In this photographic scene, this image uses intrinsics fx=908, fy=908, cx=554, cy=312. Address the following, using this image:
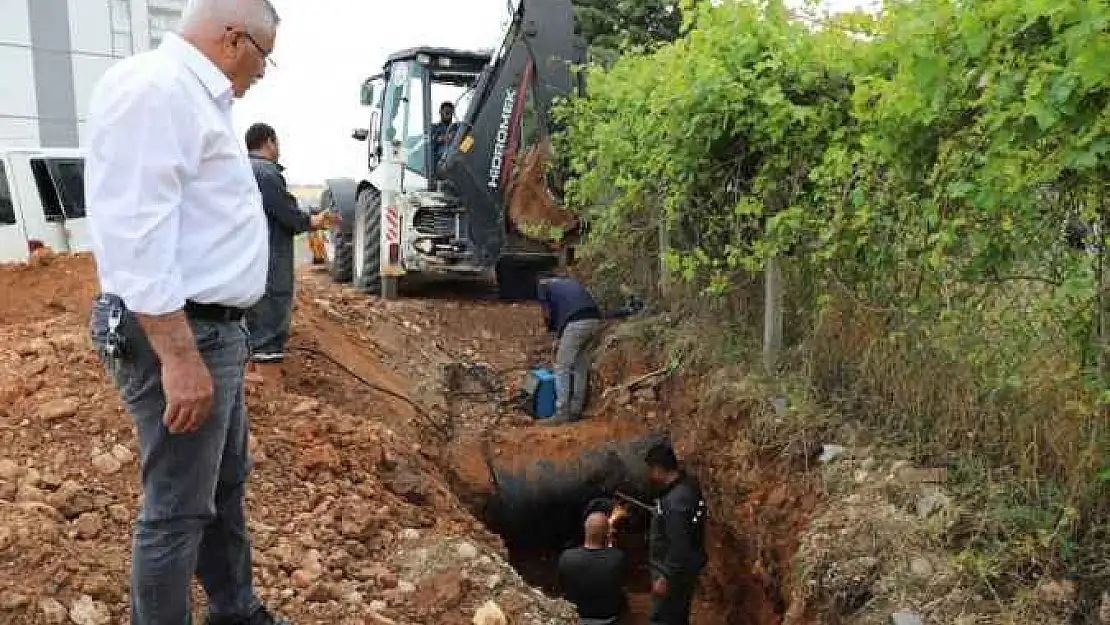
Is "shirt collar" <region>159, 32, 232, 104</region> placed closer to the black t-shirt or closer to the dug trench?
the dug trench

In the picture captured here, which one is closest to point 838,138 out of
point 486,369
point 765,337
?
point 765,337

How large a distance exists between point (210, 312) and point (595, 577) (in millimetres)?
3551

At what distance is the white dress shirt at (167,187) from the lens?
213 centimetres

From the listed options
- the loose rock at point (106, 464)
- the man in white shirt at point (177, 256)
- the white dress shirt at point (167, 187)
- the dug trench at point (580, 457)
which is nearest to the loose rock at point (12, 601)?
the man in white shirt at point (177, 256)

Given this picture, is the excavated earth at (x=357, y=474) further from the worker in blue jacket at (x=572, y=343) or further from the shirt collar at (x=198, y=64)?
the shirt collar at (x=198, y=64)

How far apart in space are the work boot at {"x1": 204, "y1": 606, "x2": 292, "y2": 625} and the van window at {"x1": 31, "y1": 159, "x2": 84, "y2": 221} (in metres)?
7.93

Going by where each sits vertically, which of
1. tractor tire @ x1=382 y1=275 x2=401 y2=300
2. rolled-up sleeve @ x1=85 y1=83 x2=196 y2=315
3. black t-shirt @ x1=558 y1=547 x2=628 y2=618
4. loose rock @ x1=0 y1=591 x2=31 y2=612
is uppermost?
rolled-up sleeve @ x1=85 y1=83 x2=196 y2=315

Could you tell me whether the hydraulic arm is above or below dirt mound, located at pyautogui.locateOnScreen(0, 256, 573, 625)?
above

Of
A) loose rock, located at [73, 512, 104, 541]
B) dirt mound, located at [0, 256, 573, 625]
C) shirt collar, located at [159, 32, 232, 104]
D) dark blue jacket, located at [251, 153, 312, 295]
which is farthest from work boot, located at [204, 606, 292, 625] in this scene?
dark blue jacket, located at [251, 153, 312, 295]

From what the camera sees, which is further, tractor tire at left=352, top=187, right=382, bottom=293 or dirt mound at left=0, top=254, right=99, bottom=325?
tractor tire at left=352, top=187, right=382, bottom=293

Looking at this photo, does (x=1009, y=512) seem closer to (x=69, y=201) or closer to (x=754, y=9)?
(x=754, y=9)

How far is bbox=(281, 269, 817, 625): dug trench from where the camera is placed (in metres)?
5.27

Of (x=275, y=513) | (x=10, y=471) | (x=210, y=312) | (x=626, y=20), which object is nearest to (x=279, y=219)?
(x=275, y=513)

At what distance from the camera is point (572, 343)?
25.1 ft
